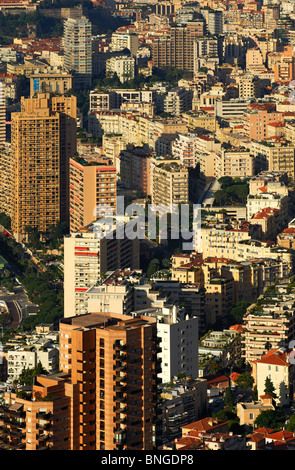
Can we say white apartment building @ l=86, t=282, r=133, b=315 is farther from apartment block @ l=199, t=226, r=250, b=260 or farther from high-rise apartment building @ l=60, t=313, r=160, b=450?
high-rise apartment building @ l=60, t=313, r=160, b=450

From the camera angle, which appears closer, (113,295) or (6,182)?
(113,295)

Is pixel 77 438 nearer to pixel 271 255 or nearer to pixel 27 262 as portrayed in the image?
pixel 271 255

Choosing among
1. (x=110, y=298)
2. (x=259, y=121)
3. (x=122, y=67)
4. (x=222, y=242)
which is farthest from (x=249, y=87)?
(x=110, y=298)

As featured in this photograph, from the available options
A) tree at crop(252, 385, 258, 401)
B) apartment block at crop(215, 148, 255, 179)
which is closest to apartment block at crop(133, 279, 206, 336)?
tree at crop(252, 385, 258, 401)

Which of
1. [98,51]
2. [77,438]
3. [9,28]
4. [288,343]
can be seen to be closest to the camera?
[77,438]

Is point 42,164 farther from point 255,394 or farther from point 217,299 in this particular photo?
point 255,394

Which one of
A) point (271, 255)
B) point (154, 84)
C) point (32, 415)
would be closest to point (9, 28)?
point (154, 84)
